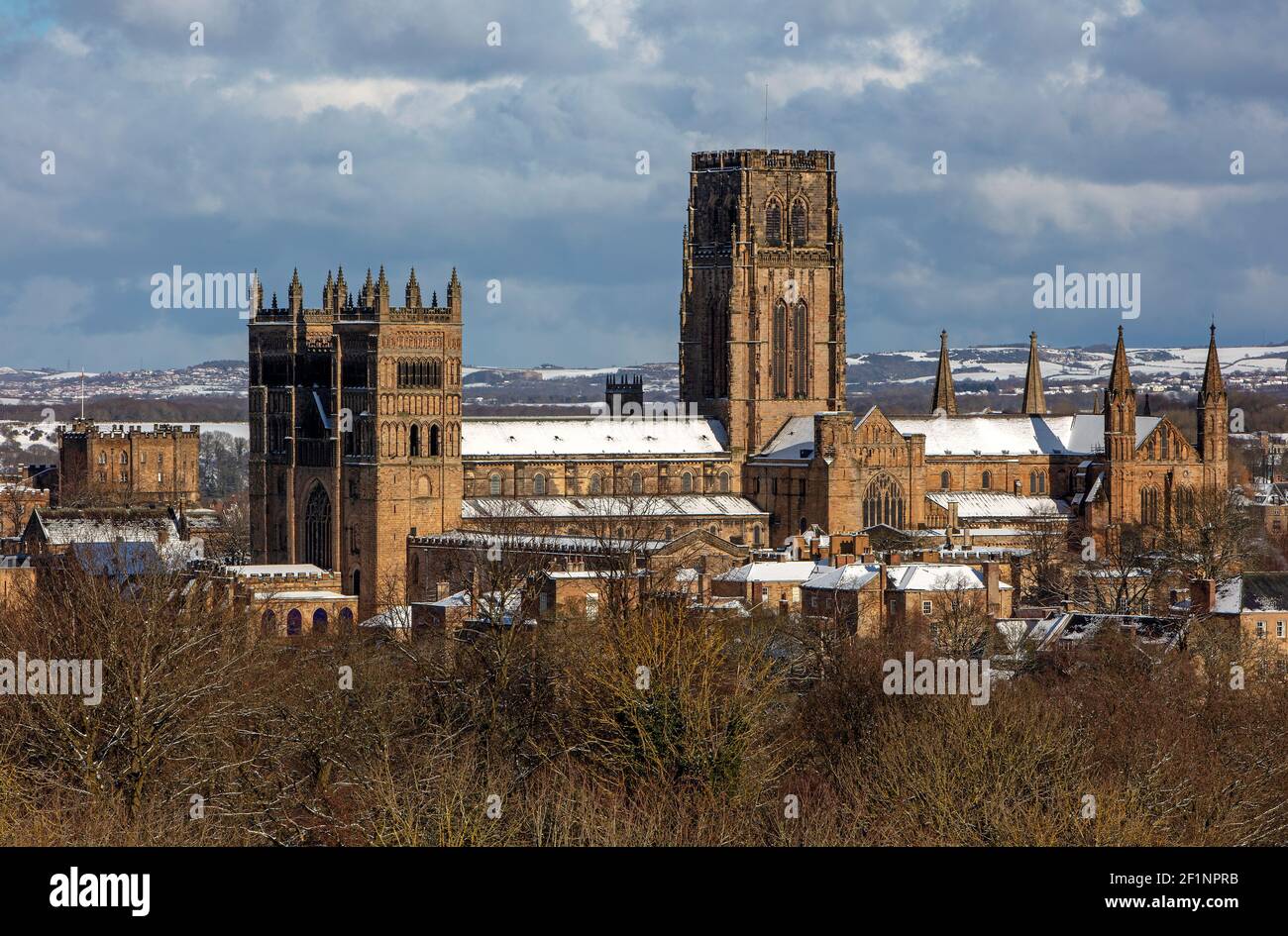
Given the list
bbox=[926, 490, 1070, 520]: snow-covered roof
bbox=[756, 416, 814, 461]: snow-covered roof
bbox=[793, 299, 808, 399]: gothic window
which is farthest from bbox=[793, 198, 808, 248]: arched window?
bbox=[926, 490, 1070, 520]: snow-covered roof

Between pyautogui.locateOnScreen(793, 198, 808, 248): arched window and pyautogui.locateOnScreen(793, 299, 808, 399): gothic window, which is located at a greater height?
pyautogui.locateOnScreen(793, 198, 808, 248): arched window

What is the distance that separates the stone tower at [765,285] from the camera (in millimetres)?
127375

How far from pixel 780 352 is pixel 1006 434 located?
39.5ft

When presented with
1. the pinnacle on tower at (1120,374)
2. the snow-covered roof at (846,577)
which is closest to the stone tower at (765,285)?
the pinnacle on tower at (1120,374)

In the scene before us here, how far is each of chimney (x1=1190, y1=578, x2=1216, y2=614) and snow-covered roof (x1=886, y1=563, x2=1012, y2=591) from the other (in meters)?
7.83

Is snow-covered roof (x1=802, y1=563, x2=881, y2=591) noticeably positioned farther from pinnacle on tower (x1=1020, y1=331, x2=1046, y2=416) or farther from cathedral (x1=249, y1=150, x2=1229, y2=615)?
pinnacle on tower (x1=1020, y1=331, x2=1046, y2=416)

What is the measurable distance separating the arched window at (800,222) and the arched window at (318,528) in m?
28.7

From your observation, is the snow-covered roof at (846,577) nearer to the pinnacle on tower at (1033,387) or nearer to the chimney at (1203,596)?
the chimney at (1203,596)

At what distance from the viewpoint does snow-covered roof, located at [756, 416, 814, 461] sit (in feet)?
400

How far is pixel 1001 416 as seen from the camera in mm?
131125

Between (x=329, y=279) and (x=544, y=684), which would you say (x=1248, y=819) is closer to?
(x=544, y=684)

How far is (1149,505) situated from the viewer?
125 m
